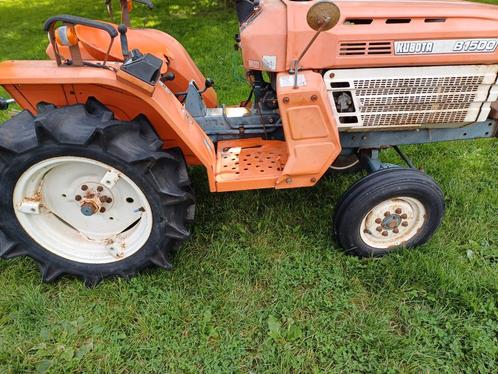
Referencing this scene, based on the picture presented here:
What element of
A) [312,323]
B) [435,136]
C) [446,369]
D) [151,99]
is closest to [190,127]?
[151,99]

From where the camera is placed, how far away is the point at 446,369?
7.20ft

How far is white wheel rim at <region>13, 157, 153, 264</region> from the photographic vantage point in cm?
241

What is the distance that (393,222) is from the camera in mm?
2656

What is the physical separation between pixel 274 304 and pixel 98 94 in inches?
57.6

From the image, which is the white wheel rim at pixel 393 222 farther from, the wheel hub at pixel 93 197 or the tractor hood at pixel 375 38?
the wheel hub at pixel 93 197

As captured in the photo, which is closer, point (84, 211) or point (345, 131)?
point (84, 211)

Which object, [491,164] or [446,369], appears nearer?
[446,369]

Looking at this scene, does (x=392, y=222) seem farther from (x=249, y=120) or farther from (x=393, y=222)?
(x=249, y=120)

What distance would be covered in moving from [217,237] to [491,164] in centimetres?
235

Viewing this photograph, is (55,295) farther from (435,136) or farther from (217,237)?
(435,136)

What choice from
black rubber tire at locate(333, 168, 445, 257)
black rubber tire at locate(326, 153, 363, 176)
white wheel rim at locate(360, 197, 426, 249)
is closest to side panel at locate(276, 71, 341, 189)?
black rubber tire at locate(333, 168, 445, 257)

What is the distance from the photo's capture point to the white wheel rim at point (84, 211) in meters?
2.41

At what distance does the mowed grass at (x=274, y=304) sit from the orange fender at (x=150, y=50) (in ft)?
2.79

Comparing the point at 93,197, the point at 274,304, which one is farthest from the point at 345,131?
the point at 93,197
